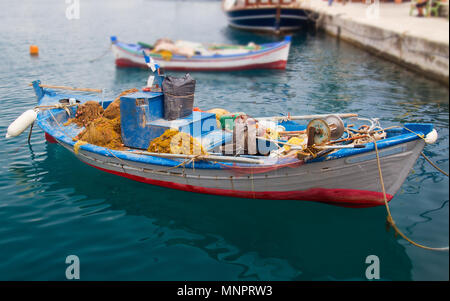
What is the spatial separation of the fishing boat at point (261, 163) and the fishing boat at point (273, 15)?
96.7 ft

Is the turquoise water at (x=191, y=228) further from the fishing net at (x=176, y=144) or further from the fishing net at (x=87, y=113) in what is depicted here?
the fishing net at (x=176, y=144)

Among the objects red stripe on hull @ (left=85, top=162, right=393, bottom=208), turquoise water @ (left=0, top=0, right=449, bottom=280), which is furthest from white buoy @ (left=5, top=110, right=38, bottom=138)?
red stripe on hull @ (left=85, top=162, right=393, bottom=208)

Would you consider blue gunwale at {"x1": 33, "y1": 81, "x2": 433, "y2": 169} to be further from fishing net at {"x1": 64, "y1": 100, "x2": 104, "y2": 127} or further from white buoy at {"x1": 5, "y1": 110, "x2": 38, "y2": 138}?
white buoy at {"x1": 5, "y1": 110, "x2": 38, "y2": 138}

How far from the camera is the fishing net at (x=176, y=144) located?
8.62 m

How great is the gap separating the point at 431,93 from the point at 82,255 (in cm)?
1649

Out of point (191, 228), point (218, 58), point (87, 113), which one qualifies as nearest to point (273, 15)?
point (218, 58)

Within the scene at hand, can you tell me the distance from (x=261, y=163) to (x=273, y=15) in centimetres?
3274

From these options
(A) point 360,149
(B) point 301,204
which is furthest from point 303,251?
(A) point 360,149

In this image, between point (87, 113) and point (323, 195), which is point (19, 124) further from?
point (323, 195)

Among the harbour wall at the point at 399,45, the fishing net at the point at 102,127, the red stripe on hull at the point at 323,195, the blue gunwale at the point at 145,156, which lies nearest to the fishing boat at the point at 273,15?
the harbour wall at the point at 399,45

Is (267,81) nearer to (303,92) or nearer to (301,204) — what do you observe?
(303,92)

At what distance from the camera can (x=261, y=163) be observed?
8008mm

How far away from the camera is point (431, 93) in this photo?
1727 cm

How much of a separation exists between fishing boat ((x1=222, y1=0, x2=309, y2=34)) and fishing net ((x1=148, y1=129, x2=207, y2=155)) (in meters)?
31.3
